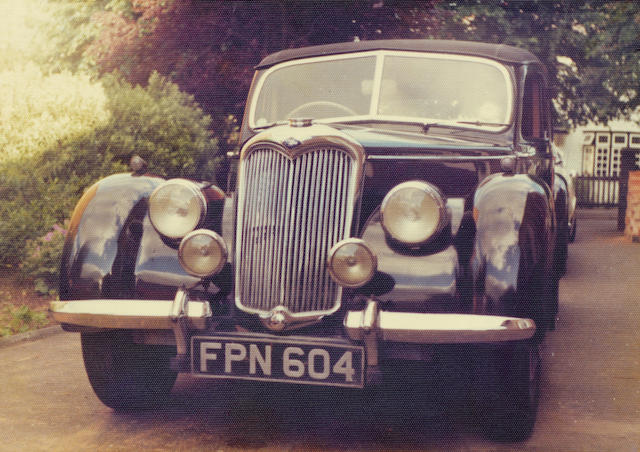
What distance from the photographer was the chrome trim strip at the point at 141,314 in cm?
345

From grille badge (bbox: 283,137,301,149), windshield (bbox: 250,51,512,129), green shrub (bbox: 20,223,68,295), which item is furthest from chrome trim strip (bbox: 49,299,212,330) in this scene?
green shrub (bbox: 20,223,68,295)

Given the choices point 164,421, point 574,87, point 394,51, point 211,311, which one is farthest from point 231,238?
point 574,87

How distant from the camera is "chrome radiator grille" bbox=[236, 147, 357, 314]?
140 inches

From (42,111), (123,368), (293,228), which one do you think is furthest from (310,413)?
(42,111)

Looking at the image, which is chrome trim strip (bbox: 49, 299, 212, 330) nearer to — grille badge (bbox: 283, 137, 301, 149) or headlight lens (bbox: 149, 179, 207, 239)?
headlight lens (bbox: 149, 179, 207, 239)

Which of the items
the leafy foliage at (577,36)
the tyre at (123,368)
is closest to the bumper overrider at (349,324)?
the tyre at (123,368)

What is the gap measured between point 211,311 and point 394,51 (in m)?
2.11

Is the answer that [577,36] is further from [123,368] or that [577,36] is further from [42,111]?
[123,368]

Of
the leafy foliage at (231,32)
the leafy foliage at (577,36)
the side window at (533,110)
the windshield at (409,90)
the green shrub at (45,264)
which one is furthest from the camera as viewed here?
the leafy foliage at (577,36)

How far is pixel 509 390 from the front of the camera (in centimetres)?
351

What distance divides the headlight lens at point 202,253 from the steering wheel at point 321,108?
4.76 feet

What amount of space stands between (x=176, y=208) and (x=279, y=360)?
0.91 meters

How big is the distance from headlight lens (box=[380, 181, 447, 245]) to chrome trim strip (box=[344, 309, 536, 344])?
38cm

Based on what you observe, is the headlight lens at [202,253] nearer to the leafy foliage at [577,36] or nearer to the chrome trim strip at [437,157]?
the chrome trim strip at [437,157]
